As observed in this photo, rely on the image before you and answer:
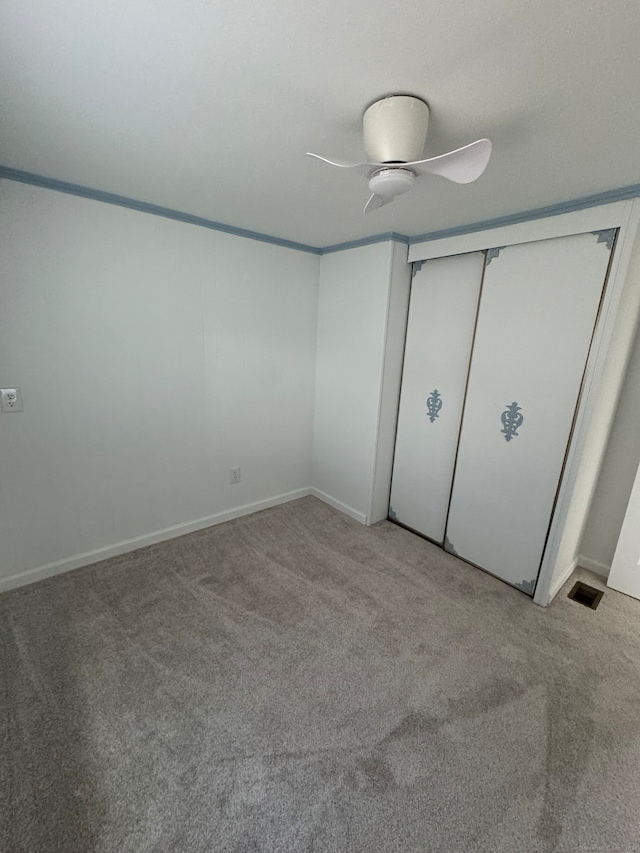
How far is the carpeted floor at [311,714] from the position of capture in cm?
116

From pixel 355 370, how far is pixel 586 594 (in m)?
2.18

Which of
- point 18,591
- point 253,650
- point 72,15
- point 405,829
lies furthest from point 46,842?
point 72,15

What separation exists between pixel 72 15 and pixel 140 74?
0.69 ft

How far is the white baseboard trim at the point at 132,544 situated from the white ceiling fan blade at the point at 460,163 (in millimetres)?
2618

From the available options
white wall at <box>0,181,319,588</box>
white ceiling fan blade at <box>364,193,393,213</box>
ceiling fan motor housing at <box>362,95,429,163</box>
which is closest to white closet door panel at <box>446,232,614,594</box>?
white ceiling fan blade at <box>364,193,393,213</box>

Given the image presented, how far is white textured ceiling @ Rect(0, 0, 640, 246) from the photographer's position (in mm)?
869

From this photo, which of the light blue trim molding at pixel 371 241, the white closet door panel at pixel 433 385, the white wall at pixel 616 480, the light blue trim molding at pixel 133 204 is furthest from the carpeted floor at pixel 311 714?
the light blue trim molding at pixel 371 241

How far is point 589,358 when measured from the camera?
189 cm

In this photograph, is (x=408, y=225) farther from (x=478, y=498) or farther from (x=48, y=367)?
(x=48, y=367)

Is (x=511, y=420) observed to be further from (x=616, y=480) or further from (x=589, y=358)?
(x=616, y=480)

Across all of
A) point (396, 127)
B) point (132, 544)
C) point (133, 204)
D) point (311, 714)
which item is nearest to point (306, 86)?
point (396, 127)

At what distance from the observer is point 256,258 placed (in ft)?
8.85

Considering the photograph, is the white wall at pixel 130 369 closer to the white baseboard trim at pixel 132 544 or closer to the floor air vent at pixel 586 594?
the white baseboard trim at pixel 132 544

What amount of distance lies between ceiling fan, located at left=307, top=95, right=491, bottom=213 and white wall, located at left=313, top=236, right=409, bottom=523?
4.59 ft
